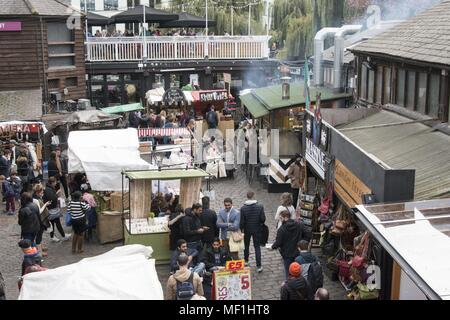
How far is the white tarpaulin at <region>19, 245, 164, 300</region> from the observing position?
24.2ft

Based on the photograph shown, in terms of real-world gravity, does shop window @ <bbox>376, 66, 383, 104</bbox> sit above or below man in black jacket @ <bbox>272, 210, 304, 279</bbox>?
above

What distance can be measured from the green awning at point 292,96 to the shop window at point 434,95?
667 cm

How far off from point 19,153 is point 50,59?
28.7 ft

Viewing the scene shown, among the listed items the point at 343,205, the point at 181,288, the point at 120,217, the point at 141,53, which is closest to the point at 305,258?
the point at 181,288

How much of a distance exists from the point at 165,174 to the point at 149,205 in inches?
35.4

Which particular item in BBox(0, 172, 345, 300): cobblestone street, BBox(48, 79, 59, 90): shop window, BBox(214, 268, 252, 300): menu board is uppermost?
BBox(48, 79, 59, 90): shop window

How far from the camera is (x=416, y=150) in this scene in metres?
11.7

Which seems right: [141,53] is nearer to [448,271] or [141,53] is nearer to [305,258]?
[305,258]

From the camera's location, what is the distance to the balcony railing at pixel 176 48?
3224 cm

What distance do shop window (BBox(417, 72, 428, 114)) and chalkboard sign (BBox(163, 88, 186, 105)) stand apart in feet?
51.3

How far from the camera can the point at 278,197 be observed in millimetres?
18953

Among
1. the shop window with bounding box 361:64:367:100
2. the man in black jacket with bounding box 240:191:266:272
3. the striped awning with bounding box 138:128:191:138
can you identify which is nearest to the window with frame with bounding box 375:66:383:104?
the shop window with bounding box 361:64:367:100

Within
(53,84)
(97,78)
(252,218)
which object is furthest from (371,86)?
(97,78)

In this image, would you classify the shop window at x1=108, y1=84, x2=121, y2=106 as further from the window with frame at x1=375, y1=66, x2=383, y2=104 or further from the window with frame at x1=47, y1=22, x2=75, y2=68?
the window with frame at x1=375, y1=66, x2=383, y2=104
